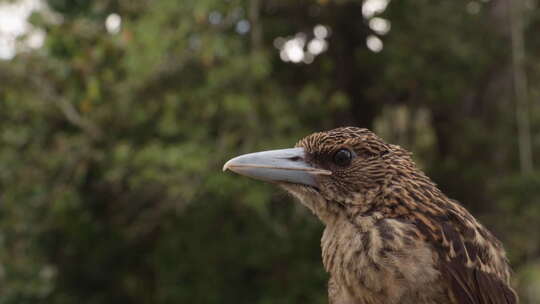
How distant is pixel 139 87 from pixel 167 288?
3362 mm

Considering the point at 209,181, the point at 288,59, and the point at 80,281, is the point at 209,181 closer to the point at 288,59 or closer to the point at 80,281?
the point at 288,59

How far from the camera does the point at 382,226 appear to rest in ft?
6.74

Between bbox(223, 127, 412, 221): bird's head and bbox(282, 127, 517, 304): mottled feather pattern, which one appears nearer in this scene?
bbox(282, 127, 517, 304): mottled feather pattern

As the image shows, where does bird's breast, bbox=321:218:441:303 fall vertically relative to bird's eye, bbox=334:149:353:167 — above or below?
below

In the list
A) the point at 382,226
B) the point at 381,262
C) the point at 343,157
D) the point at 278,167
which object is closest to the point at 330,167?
the point at 343,157

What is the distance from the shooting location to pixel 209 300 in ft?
26.0

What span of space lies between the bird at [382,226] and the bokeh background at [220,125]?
2.71 metres

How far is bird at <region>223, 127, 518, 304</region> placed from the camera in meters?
1.96

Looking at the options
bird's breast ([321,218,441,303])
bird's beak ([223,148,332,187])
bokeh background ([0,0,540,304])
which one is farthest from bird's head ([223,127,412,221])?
bokeh background ([0,0,540,304])

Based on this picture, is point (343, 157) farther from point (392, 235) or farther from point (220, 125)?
point (220, 125)

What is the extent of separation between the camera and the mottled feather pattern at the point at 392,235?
1954 mm

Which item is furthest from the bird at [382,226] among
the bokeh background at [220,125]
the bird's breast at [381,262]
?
the bokeh background at [220,125]

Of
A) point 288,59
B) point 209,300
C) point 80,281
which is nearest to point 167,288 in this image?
point 209,300

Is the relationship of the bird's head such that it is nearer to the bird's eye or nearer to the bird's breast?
the bird's eye
